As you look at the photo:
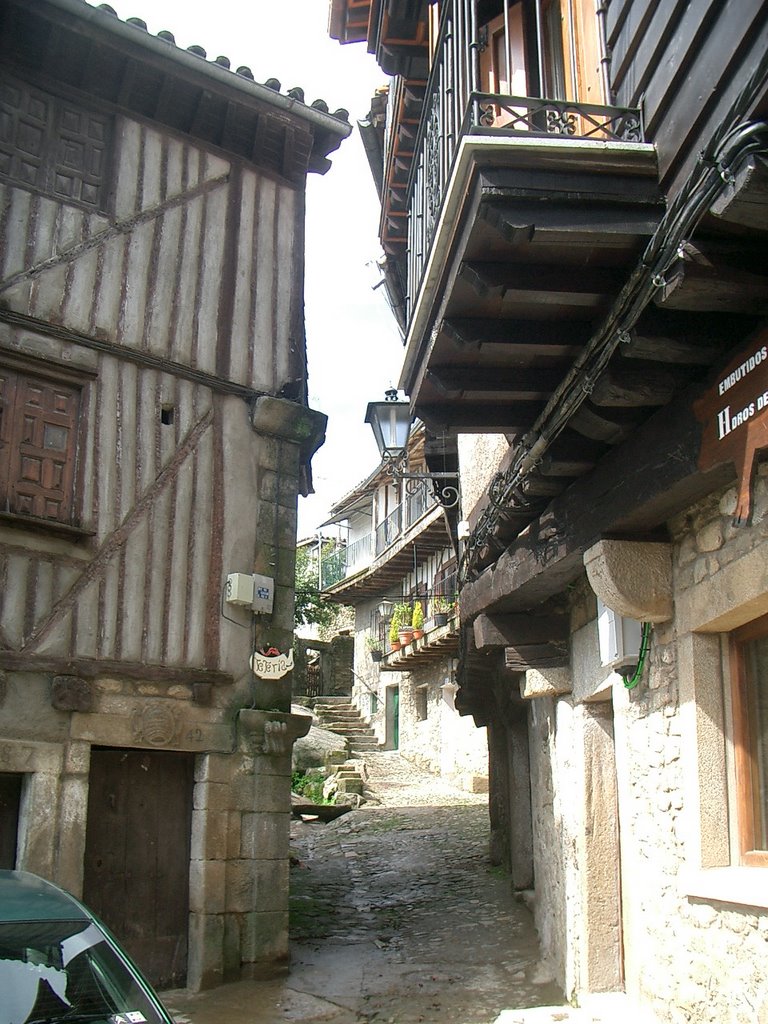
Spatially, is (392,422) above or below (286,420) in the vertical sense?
above

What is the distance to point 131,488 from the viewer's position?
740 centimetres

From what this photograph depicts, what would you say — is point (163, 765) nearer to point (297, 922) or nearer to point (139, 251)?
point (297, 922)

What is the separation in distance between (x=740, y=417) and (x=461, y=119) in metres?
2.14

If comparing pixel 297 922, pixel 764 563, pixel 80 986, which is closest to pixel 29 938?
pixel 80 986

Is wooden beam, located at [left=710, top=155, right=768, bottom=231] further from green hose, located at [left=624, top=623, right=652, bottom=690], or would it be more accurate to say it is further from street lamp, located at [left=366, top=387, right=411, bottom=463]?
street lamp, located at [left=366, top=387, right=411, bottom=463]

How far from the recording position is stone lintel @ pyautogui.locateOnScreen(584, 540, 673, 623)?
491cm

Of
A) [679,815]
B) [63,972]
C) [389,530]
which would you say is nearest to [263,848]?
[679,815]

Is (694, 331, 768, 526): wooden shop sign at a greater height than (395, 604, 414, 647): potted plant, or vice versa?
(395, 604, 414, 647): potted plant

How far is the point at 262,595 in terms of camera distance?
7848 mm

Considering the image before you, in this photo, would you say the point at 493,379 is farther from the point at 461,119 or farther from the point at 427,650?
the point at 427,650

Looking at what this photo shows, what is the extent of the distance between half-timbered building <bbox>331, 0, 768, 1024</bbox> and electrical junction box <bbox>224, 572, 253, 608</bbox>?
219 centimetres

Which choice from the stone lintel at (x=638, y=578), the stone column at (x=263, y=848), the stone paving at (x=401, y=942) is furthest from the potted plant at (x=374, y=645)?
the stone lintel at (x=638, y=578)

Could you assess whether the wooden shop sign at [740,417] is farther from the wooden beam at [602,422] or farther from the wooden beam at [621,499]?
the wooden beam at [602,422]

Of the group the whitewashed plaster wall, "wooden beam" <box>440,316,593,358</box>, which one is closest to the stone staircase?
the whitewashed plaster wall
